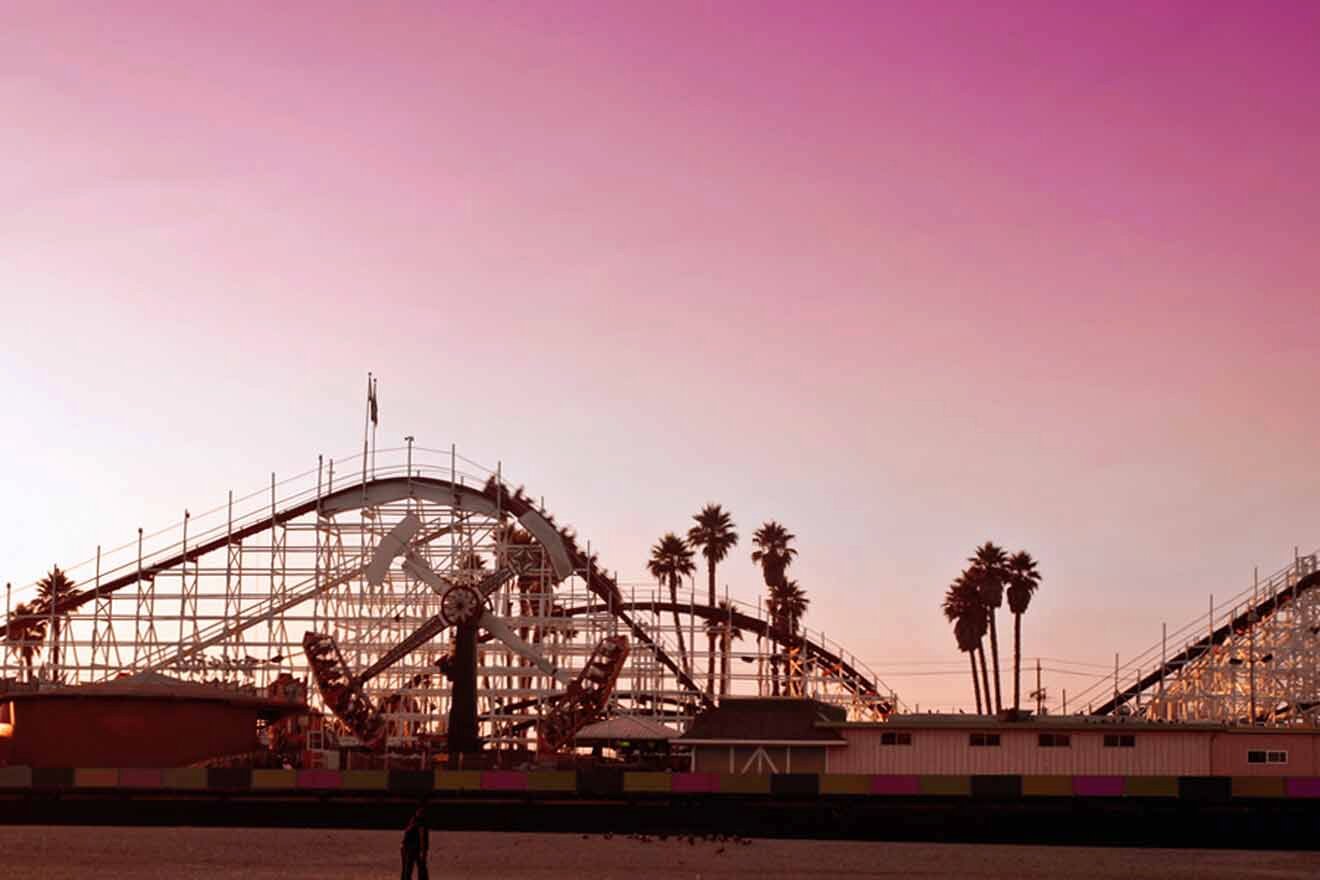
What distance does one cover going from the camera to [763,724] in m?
53.2

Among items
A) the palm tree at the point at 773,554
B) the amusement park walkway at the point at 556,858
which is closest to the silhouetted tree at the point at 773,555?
the palm tree at the point at 773,554

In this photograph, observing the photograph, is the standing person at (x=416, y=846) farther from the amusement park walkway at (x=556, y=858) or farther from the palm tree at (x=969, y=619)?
the palm tree at (x=969, y=619)

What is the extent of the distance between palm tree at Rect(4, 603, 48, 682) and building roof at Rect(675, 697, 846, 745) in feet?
73.2

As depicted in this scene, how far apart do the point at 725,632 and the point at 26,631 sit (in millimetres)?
27735

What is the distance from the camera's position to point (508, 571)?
64.2m

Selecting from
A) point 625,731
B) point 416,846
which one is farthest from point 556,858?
point 625,731

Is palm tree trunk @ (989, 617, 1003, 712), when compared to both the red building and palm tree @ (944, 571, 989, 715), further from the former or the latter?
the red building

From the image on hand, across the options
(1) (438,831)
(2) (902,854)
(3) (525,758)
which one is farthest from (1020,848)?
(3) (525,758)

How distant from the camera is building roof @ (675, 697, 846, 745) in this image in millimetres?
52875

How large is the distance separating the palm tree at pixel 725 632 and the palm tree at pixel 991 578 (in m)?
15.1

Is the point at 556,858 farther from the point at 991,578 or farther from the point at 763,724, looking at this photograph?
the point at 991,578

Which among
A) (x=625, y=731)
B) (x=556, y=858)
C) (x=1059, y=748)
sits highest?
(x=625, y=731)

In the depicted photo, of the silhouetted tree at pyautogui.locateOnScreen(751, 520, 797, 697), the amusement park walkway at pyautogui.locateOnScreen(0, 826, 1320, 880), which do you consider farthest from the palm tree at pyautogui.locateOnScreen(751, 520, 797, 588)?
the amusement park walkway at pyautogui.locateOnScreen(0, 826, 1320, 880)

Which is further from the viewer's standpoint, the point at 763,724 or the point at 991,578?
the point at 991,578
